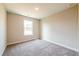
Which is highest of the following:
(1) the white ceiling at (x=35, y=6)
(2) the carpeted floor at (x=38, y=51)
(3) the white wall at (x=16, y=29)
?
(1) the white ceiling at (x=35, y=6)

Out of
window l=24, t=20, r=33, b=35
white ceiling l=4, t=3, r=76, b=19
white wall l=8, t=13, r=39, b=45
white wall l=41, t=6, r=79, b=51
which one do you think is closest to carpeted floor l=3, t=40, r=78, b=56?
white wall l=41, t=6, r=79, b=51

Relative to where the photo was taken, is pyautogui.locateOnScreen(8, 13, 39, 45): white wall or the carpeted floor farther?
pyautogui.locateOnScreen(8, 13, 39, 45): white wall

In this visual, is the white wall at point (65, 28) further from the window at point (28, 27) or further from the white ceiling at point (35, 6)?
the window at point (28, 27)

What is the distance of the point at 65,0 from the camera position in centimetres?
98

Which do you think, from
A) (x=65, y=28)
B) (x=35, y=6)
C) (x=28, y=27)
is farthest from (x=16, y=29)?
(x=65, y=28)

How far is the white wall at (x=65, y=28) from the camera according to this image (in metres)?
3.20

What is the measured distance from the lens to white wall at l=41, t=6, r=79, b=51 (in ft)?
10.5

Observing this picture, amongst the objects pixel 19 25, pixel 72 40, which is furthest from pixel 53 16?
pixel 19 25

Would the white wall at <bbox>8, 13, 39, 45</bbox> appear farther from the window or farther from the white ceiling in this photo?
the white ceiling

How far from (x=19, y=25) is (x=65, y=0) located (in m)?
4.49

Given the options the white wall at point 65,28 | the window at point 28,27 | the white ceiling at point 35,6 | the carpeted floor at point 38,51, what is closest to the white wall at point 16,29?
the window at point 28,27

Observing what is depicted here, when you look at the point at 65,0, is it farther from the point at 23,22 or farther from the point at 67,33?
the point at 23,22

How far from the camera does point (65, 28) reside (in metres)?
3.72

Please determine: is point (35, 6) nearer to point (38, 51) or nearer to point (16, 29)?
point (38, 51)
